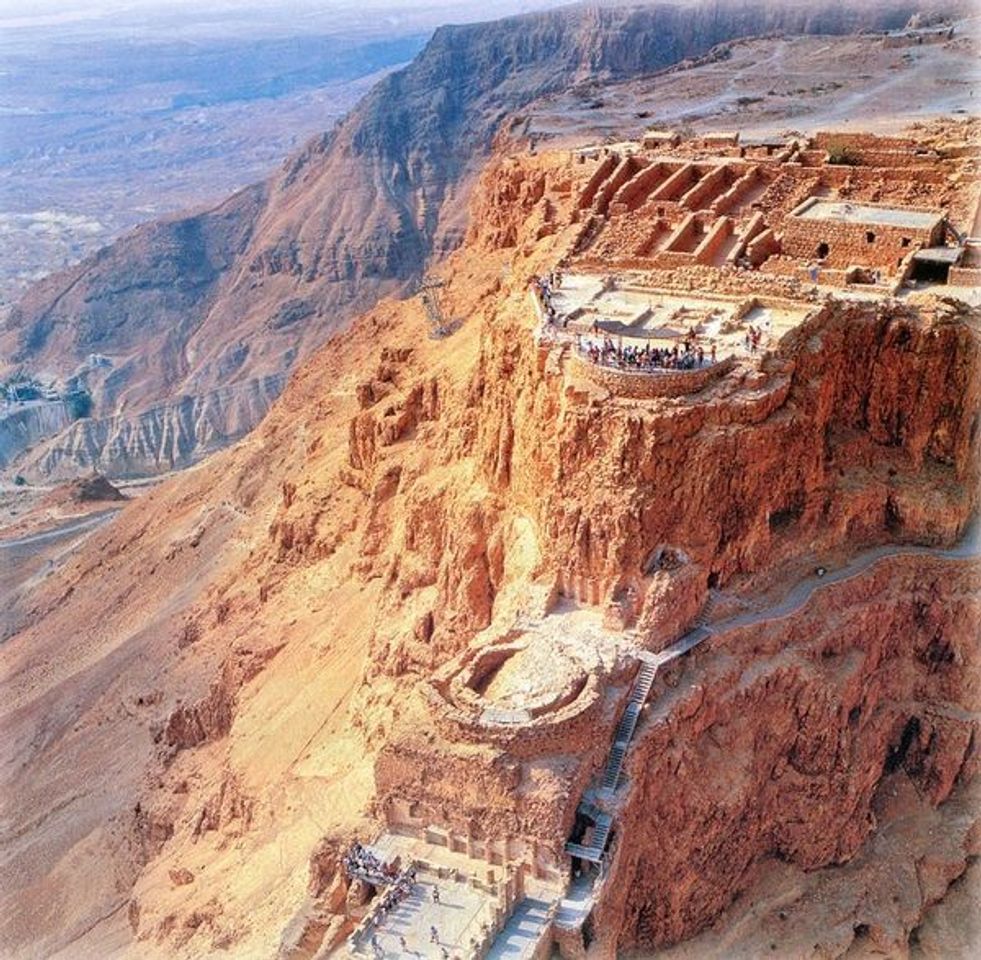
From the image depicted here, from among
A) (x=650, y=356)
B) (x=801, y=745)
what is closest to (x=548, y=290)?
(x=650, y=356)

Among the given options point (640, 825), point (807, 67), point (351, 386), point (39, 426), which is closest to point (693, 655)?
point (640, 825)

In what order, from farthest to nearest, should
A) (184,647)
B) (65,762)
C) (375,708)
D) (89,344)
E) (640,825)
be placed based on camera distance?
(89,344) → (184,647) → (65,762) → (375,708) → (640,825)

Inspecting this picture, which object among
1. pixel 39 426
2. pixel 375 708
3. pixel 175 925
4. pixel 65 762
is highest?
pixel 375 708

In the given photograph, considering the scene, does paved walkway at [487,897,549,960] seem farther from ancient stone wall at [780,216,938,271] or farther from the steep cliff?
ancient stone wall at [780,216,938,271]

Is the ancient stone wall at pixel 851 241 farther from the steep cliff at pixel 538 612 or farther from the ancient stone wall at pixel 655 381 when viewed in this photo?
the ancient stone wall at pixel 655 381

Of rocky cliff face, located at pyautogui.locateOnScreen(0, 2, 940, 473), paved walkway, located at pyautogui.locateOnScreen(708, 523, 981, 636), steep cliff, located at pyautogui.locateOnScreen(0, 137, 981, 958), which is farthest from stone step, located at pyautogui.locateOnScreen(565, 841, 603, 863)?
rocky cliff face, located at pyautogui.locateOnScreen(0, 2, 940, 473)

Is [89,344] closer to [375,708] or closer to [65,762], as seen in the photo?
[65,762]

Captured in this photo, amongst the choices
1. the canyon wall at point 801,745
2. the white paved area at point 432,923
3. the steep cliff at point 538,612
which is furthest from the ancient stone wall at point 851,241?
the white paved area at point 432,923
